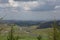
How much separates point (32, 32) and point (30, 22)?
0.09m

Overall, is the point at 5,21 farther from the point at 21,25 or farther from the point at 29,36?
the point at 29,36

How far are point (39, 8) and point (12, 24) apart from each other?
0.27 metres

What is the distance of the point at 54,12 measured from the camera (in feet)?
4.17

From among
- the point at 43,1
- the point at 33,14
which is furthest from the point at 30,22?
the point at 43,1

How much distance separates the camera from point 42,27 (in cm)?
128

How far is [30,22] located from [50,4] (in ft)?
0.77

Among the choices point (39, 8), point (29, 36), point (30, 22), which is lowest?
point (29, 36)

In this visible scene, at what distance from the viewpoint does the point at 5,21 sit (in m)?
1.30

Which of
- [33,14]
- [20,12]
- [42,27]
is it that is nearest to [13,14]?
[20,12]

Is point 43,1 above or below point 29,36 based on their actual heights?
above

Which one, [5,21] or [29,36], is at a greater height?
[5,21]

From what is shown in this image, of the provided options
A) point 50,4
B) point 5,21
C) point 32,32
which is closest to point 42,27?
point 32,32

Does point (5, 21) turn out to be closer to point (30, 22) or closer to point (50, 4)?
point (30, 22)

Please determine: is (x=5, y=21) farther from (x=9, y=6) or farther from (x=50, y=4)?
(x=50, y=4)
